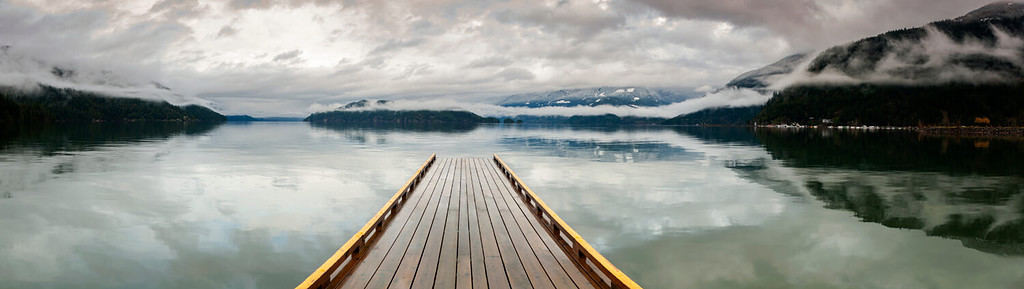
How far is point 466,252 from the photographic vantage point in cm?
1017

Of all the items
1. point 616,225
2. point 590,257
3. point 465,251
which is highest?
point 590,257

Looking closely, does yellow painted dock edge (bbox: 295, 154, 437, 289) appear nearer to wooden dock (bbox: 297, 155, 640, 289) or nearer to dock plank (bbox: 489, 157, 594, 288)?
wooden dock (bbox: 297, 155, 640, 289)

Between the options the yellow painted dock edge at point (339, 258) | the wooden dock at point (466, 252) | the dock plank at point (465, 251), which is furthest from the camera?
the dock plank at point (465, 251)

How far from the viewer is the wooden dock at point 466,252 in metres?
8.21

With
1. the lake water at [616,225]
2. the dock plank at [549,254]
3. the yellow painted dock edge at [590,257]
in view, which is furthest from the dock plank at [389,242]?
the yellow painted dock edge at [590,257]

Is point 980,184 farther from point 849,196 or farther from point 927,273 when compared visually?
point 927,273

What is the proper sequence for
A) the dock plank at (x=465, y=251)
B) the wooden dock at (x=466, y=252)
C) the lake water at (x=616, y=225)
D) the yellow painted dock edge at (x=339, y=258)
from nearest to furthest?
the yellow painted dock edge at (x=339, y=258) → the wooden dock at (x=466, y=252) → the dock plank at (x=465, y=251) → the lake water at (x=616, y=225)

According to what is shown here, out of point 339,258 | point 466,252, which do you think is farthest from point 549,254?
point 339,258

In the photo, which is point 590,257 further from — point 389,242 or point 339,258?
point 389,242

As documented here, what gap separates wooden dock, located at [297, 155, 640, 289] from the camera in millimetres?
→ 8211

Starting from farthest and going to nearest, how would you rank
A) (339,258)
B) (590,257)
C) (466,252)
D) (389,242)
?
(389,242) < (466,252) < (590,257) < (339,258)

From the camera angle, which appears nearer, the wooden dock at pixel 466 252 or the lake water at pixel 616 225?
the wooden dock at pixel 466 252

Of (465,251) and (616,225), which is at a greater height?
(465,251)

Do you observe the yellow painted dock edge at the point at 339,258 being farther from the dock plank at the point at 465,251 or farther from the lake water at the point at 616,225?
the lake water at the point at 616,225
